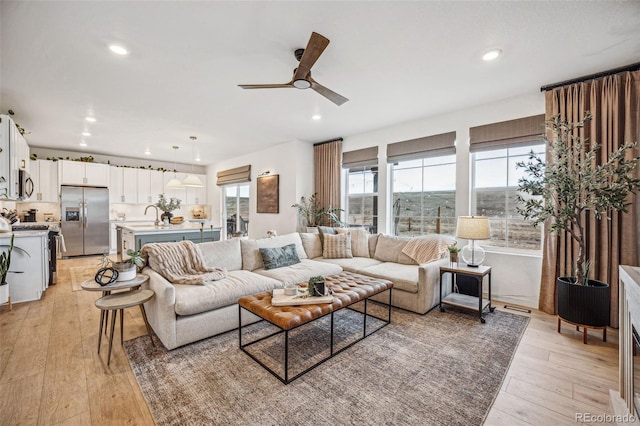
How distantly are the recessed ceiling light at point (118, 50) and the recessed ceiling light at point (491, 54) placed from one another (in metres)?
3.31

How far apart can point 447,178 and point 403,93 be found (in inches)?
61.6

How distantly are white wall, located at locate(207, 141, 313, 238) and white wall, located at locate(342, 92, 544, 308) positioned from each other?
1802mm

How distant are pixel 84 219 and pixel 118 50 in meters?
6.00

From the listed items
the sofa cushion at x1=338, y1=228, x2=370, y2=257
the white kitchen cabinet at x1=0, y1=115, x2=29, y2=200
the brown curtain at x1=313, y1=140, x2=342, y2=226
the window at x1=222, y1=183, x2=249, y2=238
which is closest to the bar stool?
the white kitchen cabinet at x1=0, y1=115, x2=29, y2=200

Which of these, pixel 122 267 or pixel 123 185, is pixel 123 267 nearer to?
pixel 122 267

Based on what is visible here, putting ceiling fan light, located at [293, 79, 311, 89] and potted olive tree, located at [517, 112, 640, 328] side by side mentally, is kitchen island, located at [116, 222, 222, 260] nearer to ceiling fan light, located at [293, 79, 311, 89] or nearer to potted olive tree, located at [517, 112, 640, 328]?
ceiling fan light, located at [293, 79, 311, 89]

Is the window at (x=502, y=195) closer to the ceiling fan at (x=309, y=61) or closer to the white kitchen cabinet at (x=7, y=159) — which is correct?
the ceiling fan at (x=309, y=61)

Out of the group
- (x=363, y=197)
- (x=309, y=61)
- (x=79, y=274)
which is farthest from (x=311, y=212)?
(x=79, y=274)

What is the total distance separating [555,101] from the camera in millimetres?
3133

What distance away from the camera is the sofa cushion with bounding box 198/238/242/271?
10.7ft

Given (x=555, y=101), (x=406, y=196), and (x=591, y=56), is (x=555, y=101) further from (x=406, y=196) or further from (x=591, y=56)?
(x=406, y=196)

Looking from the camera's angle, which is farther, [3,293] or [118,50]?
[3,293]

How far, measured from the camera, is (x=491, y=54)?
2518 millimetres

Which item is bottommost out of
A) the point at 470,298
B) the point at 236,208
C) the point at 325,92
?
the point at 470,298
